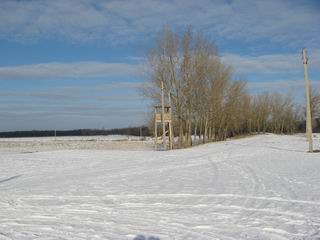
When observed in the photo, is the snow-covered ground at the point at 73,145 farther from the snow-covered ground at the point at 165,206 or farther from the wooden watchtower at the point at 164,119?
the snow-covered ground at the point at 165,206

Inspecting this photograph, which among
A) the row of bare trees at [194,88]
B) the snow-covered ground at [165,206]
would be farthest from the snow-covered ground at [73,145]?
the snow-covered ground at [165,206]

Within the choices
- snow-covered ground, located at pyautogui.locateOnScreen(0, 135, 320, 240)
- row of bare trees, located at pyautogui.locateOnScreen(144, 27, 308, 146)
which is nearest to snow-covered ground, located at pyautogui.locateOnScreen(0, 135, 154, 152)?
row of bare trees, located at pyautogui.locateOnScreen(144, 27, 308, 146)

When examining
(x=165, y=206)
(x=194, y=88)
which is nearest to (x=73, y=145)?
(x=194, y=88)

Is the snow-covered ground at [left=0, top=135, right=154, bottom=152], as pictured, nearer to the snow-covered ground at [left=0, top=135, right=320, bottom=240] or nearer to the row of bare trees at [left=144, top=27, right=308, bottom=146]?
the row of bare trees at [left=144, top=27, right=308, bottom=146]

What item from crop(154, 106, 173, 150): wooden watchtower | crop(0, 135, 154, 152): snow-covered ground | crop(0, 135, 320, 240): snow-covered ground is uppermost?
crop(154, 106, 173, 150): wooden watchtower

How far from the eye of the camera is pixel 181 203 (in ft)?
33.0

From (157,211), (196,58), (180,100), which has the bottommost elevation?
(157,211)

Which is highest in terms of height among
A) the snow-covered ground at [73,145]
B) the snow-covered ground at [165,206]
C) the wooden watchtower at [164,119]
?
the wooden watchtower at [164,119]

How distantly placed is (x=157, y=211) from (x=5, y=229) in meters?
3.18

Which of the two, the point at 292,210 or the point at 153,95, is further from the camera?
the point at 153,95

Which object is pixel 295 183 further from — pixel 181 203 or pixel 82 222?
pixel 82 222

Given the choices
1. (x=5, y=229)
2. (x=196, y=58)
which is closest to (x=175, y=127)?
(x=196, y=58)

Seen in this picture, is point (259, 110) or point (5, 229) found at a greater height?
point (259, 110)

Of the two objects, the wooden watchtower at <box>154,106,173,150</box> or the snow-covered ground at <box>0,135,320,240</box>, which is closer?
the snow-covered ground at <box>0,135,320,240</box>
